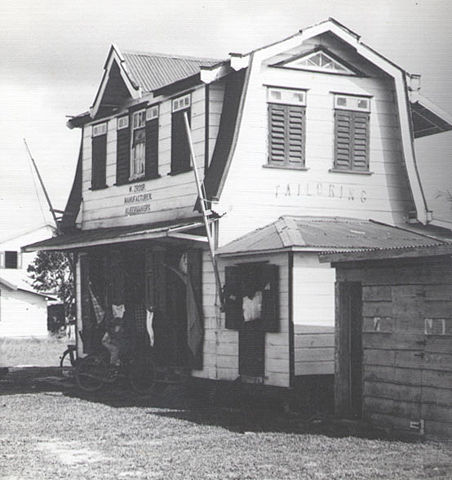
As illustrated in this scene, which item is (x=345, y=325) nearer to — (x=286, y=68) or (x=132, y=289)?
(x=286, y=68)

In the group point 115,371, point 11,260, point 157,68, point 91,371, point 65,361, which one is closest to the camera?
point 115,371

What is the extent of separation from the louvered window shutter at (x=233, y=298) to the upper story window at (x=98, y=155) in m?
6.10

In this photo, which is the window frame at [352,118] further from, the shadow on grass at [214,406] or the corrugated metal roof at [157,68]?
the shadow on grass at [214,406]

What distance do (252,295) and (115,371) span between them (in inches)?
165

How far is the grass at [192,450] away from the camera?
11.1 m

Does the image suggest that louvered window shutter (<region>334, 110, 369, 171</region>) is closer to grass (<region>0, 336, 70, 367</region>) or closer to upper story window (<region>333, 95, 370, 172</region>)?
upper story window (<region>333, 95, 370, 172</region>)

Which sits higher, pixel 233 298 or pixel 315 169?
pixel 315 169

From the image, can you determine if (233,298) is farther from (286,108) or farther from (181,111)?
(181,111)

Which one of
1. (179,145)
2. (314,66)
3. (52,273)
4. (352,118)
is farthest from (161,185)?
(52,273)

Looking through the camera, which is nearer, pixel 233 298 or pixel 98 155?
pixel 233 298

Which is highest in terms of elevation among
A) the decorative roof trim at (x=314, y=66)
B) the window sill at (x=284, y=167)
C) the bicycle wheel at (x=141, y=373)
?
the decorative roof trim at (x=314, y=66)

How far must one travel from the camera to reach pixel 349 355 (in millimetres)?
15406

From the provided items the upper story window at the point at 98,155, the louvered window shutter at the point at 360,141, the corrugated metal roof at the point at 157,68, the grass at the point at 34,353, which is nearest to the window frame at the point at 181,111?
the corrugated metal roof at the point at 157,68

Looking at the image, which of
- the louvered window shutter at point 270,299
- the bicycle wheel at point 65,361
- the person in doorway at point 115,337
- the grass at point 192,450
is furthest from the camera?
the bicycle wheel at point 65,361
